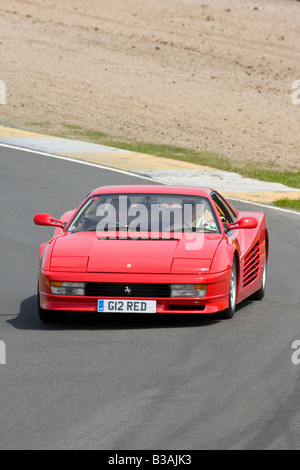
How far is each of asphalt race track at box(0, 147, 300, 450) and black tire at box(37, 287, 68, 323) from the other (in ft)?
0.39

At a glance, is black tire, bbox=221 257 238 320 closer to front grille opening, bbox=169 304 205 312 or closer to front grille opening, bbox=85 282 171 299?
front grille opening, bbox=169 304 205 312

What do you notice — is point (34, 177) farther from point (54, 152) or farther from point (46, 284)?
point (46, 284)

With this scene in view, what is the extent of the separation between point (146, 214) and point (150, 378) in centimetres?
337

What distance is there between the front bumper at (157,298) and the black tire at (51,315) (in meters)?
0.10

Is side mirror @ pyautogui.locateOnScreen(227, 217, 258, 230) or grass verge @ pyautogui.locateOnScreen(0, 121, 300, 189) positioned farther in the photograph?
grass verge @ pyautogui.locateOnScreen(0, 121, 300, 189)

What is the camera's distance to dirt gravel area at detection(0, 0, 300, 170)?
97.7ft

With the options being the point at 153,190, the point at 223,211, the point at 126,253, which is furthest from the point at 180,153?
the point at 126,253

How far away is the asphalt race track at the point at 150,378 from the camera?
6.66m

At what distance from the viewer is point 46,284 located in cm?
1020

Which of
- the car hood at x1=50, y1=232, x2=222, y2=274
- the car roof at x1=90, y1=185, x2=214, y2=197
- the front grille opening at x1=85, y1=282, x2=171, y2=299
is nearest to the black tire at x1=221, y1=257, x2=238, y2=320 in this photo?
the car hood at x1=50, y1=232, x2=222, y2=274

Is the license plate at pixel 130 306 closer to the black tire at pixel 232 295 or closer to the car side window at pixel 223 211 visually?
the black tire at pixel 232 295

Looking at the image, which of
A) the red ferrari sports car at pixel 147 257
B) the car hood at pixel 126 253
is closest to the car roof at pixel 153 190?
the red ferrari sports car at pixel 147 257

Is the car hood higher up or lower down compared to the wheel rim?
higher up
